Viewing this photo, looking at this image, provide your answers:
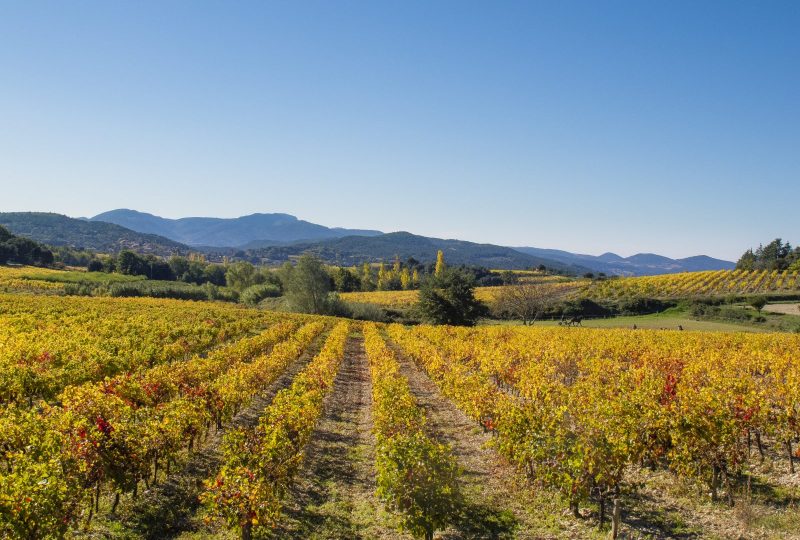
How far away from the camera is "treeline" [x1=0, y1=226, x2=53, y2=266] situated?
110000 mm

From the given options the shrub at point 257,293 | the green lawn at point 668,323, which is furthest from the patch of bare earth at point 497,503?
the shrub at point 257,293

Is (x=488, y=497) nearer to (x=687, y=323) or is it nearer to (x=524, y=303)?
(x=687, y=323)

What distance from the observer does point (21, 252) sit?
116062 mm

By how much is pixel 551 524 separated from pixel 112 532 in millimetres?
9033

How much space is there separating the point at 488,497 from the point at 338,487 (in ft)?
12.5

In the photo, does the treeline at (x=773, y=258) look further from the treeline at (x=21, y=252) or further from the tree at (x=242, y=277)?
the treeline at (x=21, y=252)

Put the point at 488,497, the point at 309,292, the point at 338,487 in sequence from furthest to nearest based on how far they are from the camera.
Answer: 1. the point at 309,292
2. the point at 338,487
3. the point at 488,497

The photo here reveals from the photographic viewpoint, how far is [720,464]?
10375mm

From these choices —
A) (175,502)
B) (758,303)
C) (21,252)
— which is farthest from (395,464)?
(21,252)

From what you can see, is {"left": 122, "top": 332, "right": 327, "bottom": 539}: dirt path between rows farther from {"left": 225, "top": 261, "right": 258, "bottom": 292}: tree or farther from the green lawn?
{"left": 225, "top": 261, "right": 258, "bottom": 292}: tree

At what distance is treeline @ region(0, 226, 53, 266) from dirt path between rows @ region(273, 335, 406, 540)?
12860 centimetres

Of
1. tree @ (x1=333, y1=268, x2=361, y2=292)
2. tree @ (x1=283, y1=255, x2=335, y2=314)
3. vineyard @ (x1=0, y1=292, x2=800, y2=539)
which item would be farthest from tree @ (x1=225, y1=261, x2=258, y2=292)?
vineyard @ (x1=0, y1=292, x2=800, y2=539)

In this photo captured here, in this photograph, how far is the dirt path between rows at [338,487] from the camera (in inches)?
386

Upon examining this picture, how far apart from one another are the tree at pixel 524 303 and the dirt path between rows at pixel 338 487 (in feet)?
169
